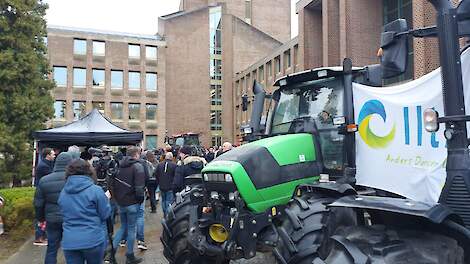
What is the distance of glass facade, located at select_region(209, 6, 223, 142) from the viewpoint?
53.9 metres

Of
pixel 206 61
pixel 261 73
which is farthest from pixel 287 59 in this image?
pixel 206 61

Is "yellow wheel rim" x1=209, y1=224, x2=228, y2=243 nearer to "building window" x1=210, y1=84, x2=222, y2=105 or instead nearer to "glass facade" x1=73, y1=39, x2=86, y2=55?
"glass facade" x1=73, y1=39, x2=86, y2=55

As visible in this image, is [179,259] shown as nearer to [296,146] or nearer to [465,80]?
[296,146]

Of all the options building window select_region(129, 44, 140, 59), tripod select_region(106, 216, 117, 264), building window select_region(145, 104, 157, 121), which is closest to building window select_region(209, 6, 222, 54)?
building window select_region(129, 44, 140, 59)

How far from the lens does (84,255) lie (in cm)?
504

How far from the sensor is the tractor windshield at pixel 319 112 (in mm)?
5215

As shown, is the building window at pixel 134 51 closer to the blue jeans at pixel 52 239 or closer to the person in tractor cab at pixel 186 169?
the person in tractor cab at pixel 186 169

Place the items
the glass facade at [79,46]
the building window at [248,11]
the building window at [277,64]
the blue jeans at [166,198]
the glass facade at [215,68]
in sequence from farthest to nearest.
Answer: the building window at [248,11] → the glass facade at [215,68] → the glass facade at [79,46] → the building window at [277,64] → the blue jeans at [166,198]

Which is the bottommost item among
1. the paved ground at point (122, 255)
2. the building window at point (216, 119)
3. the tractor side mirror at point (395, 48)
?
the paved ground at point (122, 255)

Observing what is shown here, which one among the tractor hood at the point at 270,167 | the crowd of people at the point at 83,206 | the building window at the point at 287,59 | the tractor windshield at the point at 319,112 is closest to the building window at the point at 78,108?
the building window at the point at 287,59

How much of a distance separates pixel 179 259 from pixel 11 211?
6.09m

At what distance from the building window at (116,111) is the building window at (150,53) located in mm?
6176

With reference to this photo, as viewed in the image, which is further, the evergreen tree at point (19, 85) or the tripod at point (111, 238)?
the evergreen tree at point (19, 85)

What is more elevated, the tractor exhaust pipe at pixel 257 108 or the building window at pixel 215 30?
the building window at pixel 215 30
